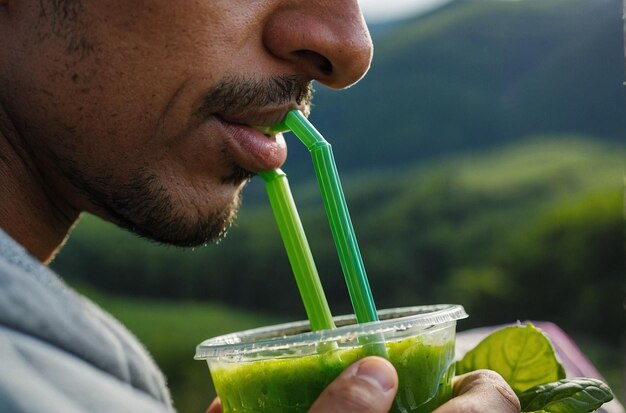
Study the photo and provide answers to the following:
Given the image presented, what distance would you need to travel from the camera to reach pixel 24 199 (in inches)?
58.9

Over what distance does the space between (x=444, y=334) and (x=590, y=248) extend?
805cm

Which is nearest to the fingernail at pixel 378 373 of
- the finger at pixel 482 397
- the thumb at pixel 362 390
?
the thumb at pixel 362 390

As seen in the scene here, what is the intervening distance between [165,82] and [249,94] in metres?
0.15

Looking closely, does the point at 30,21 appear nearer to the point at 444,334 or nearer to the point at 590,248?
the point at 444,334

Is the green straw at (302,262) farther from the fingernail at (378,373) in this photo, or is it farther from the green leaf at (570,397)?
the green leaf at (570,397)

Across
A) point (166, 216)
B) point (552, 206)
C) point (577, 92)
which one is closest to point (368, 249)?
point (552, 206)

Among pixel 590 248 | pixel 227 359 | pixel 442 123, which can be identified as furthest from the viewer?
pixel 442 123

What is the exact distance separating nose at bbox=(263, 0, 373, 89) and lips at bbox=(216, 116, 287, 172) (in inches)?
5.7

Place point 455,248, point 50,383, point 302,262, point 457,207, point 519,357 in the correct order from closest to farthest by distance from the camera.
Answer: point 50,383, point 302,262, point 519,357, point 455,248, point 457,207

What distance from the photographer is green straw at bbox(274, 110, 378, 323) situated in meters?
1.09

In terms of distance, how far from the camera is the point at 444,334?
1.07 metres

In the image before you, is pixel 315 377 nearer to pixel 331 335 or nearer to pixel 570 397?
pixel 331 335

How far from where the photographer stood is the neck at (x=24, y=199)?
1451 millimetres

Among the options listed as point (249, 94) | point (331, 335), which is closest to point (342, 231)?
point (331, 335)
